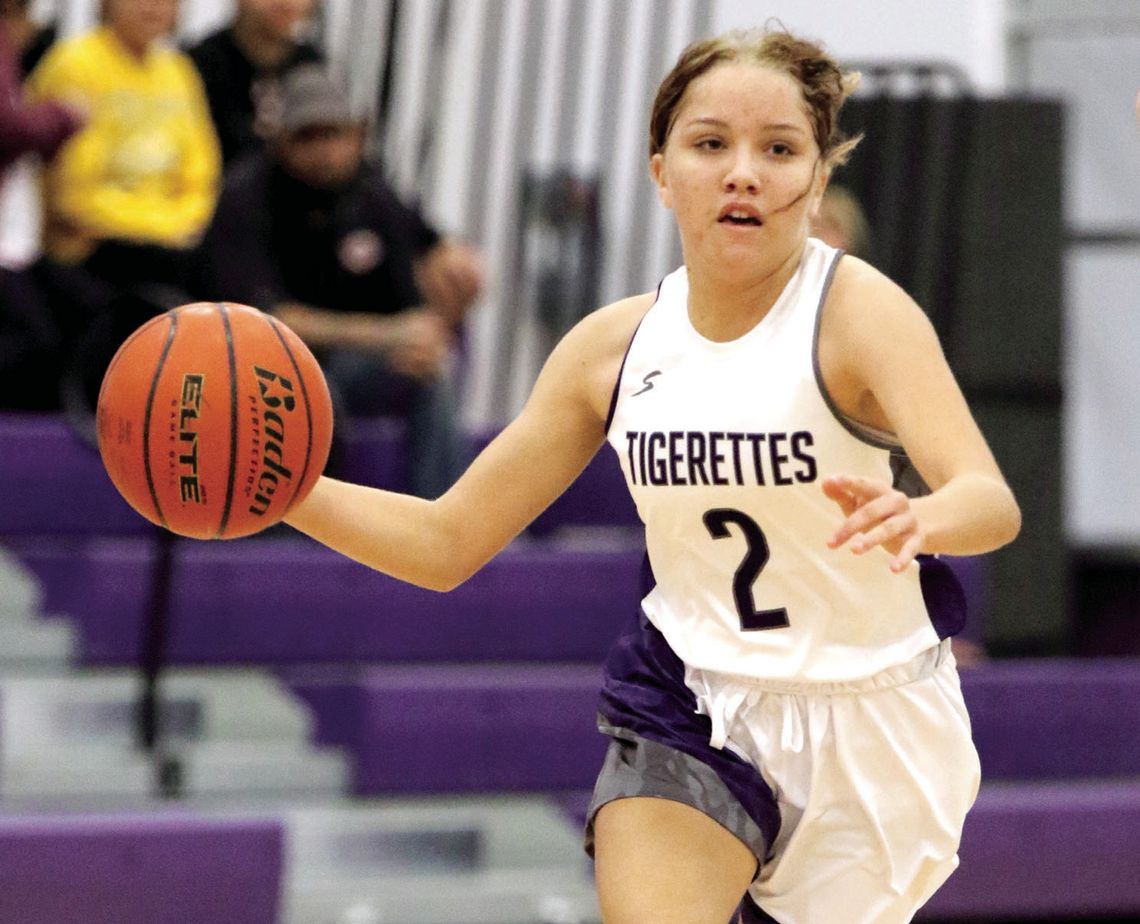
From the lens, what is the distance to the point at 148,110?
5762 mm

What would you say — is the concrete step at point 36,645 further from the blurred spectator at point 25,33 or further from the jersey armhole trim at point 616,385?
the jersey armhole trim at point 616,385

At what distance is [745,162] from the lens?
2.47 m

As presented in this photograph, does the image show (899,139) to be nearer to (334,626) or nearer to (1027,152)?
(1027,152)

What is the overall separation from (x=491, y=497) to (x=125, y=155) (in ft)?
11.0

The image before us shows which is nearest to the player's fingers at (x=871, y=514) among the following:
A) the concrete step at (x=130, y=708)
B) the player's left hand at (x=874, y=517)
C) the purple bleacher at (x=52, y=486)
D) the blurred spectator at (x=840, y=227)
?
the player's left hand at (x=874, y=517)

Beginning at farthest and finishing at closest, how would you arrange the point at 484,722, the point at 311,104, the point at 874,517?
the point at 311,104 < the point at 484,722 < the point at 874,517

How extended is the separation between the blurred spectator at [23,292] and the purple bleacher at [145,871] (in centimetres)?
190

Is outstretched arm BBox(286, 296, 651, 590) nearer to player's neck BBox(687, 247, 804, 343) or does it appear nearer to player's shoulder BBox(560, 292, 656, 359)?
player's shoulder BBox(560, 292, 656, 359)

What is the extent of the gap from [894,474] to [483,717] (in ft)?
8.45

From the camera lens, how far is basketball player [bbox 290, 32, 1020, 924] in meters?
2.49

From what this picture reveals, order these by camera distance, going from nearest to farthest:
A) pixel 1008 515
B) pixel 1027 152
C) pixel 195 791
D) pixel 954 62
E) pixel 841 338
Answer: pixel 1008 515 < pixel 841 338 < pixel 195 791 < pixel 1027 152 < pixel 954 62

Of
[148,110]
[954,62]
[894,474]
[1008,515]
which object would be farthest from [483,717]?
[954,62]

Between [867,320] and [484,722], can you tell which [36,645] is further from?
[867,320]

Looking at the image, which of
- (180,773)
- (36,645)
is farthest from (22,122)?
(180,773)
